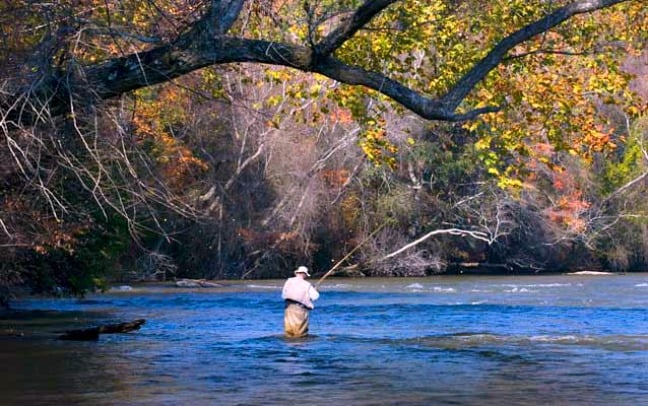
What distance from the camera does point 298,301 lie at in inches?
877

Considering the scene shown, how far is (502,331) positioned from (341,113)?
23.2 m

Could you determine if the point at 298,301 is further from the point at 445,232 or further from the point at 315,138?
the point at 445,232

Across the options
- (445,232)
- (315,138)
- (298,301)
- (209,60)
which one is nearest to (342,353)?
(298,301)

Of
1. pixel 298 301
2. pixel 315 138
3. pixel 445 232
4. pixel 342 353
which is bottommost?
pixel 342 353

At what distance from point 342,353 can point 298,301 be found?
194 centimetres

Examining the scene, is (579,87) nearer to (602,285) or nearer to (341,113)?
(602,285)

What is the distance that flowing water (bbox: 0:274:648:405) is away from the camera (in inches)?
606

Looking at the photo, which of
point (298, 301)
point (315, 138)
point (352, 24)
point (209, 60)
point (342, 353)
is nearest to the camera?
point (352, 24)

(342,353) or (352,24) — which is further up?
(352,24)

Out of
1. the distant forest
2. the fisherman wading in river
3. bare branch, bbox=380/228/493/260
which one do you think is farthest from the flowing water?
bare branch, bbox=380/228/493/260

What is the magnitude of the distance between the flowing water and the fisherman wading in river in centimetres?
29

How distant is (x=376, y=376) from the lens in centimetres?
1730

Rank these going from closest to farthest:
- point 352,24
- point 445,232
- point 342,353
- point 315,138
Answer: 1. point 352,24
2. point 342,353
3. point 315,138
4. point 445,232

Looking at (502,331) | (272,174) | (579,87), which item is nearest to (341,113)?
(272,174)
